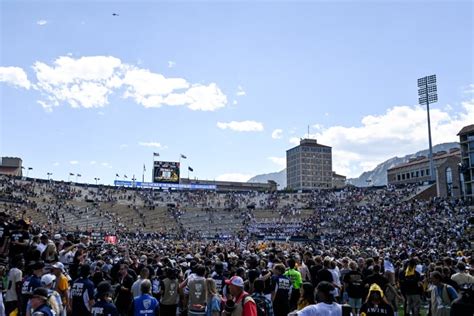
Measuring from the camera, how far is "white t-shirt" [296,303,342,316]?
16.9ft

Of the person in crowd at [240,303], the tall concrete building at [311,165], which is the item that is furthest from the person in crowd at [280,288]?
the tall concrete building at [311,165]

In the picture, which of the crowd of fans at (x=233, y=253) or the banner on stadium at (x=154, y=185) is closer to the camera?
the crowd of fans at (x=233, y=253)

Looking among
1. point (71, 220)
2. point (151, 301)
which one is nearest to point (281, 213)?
point (71, 220)

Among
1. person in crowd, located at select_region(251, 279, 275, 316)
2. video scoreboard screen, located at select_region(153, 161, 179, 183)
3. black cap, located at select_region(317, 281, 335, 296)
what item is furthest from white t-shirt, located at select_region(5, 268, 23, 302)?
video scoreboard screen, located at select_region(153, 161, 179, 183)

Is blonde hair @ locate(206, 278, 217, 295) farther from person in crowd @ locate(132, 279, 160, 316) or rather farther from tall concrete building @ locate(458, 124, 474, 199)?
tall concrete building @ locate(458, 124, 474, 199)

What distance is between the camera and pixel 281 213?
6869cm

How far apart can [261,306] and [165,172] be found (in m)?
75.7

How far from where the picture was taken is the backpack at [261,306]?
6.74 metres

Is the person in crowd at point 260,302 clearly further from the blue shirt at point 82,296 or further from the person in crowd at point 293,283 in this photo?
the blue shirt at point 82,296

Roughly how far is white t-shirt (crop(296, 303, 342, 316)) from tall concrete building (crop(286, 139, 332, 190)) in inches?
7213

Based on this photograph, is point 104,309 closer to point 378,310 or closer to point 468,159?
point 378,310

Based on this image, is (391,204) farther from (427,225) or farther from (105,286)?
(105,286)

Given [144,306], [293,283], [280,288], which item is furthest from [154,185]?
[144,306]

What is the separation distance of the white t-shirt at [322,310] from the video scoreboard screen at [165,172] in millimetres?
76294
